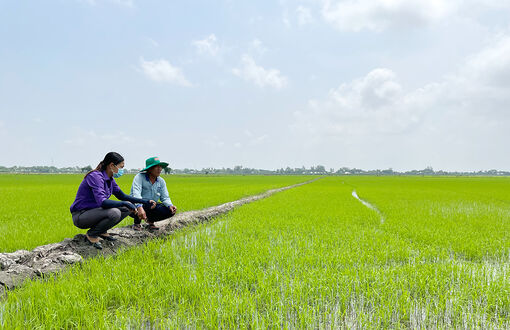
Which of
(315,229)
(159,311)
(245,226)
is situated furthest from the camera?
(245,226)

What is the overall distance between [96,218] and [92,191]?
1.16ft

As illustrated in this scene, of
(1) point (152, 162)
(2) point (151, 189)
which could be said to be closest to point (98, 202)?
(1) point (152, 162)

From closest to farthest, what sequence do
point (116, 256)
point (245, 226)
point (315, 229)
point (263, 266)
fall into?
point (263, 266) < point (116, 256) < point (315, 229) < point (245, 226)

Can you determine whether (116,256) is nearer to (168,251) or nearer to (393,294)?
(168,251)

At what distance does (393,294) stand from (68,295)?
277cm

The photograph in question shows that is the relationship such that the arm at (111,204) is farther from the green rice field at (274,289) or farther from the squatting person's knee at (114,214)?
the green rice field at (274,289)

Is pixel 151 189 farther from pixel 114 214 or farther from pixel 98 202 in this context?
pixel 98 202

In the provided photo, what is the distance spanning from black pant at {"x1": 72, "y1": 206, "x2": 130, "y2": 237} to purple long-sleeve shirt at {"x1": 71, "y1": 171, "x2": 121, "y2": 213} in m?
0.07

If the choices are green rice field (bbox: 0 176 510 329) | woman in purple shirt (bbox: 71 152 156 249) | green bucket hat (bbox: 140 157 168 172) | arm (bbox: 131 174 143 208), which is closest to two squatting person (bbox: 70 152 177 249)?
woman in purple shirt (bbox: 71 152 156 249)

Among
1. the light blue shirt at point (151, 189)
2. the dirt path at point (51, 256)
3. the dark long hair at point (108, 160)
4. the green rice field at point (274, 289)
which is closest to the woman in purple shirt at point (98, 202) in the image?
the dark long hair at point (108, 160)

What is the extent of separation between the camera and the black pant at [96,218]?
131 inches

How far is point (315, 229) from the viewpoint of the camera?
5.04m

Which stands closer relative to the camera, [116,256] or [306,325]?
[306,325]

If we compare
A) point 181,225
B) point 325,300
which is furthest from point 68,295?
point 181,225
